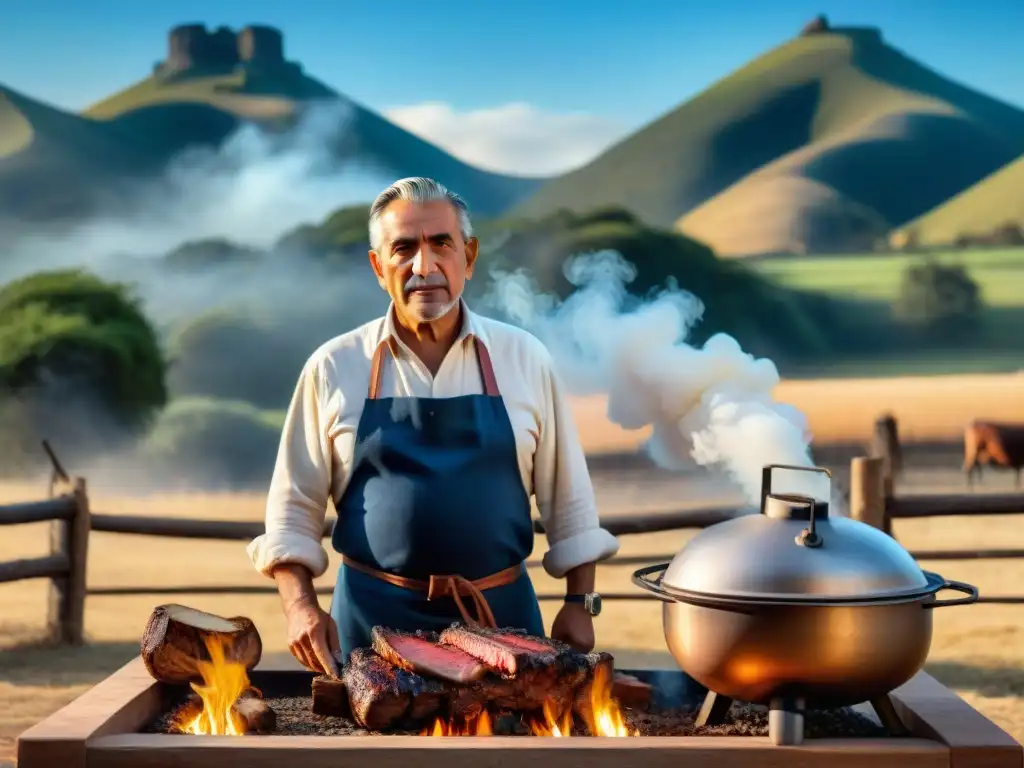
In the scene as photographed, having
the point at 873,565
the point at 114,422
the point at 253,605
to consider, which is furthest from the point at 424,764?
the point at 114,422

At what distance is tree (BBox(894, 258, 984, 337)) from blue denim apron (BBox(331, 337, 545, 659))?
20836 millimetres

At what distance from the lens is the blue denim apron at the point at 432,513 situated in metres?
2.78

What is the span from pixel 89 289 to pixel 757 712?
21.0 meters

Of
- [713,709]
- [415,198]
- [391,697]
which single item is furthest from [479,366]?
[713,709]

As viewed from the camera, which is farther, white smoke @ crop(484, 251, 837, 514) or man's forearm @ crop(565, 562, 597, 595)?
white smoke @ crop(484, 251, 837, 514)

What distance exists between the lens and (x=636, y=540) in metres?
14.7

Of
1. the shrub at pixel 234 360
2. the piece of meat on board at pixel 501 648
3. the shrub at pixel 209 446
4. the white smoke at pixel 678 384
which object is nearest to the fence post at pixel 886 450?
the white smoke at pixel 678 384

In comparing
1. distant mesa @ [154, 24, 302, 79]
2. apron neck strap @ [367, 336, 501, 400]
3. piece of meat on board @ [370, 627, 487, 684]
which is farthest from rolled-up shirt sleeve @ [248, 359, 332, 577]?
distant mesa @ [154, 24, 302, 79]

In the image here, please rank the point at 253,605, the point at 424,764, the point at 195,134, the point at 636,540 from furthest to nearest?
the point at 195,134
the point at 636,540
the point at 253,605
the point at 424,764

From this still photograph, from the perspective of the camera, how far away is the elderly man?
9.07 feet

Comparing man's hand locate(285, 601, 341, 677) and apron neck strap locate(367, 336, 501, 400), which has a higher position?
apron neck strap locate(367, 336, 501, 400)

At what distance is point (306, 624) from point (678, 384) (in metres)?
1.68

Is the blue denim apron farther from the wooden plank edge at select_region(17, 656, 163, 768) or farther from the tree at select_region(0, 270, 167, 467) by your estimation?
the tree at select_region(0, 270, 167, 467)

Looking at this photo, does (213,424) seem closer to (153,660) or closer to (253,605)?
(253,605)
